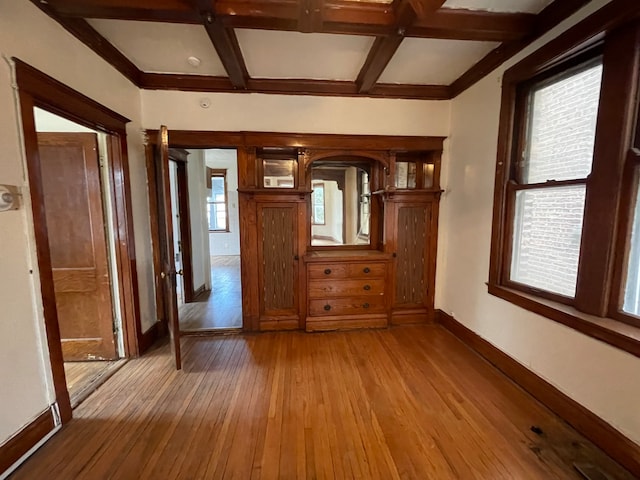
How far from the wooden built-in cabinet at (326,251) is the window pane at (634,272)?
5.55ft

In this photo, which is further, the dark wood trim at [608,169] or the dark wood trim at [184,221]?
the dark wood trim at [184,221]

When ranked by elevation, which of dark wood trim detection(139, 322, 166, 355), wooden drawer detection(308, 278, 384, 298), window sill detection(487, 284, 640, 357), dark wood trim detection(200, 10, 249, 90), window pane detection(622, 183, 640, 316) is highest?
dark wood trim detection(200, 10, 249, 90)

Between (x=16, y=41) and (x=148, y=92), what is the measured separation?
1.29 meters

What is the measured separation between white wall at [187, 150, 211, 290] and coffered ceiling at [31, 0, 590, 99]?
157cm

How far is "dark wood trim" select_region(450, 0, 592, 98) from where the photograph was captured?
1.76m

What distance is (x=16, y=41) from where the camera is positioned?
5.00 feet

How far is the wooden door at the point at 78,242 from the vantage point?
7.38ft

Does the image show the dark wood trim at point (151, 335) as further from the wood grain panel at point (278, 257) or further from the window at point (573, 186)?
the window at point (573, 186)

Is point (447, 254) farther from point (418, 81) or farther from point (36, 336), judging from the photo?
point (36, 336)

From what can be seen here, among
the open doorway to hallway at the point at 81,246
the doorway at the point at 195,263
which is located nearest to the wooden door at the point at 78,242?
the open doorway to hallway at the point at 81,246

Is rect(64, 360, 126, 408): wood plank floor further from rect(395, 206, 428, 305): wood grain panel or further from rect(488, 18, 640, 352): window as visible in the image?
rect(488, 18, 640, 352): window

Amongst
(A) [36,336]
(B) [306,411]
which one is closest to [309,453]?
(B) [306,411]

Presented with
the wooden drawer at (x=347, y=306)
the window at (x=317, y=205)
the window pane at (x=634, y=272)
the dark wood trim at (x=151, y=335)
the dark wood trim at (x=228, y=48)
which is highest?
the dark wood trim at (x=228, y=48)

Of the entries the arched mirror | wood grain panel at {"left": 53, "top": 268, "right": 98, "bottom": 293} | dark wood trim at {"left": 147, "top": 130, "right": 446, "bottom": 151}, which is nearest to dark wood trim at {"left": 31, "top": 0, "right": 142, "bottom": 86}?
dark wood trim at {"left": 147, "top": 130, "right": 446, "bottom": 151}
